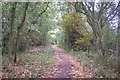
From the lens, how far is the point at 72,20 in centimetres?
1352

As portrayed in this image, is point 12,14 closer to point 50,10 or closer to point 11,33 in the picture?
point 11,33

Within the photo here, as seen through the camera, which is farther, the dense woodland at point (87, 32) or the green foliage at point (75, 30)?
the green foliage at point (75, 30)

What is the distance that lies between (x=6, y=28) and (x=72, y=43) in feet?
25.3

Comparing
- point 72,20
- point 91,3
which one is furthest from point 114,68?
point 72,20

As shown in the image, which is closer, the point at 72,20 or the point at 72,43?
the point at 72,20

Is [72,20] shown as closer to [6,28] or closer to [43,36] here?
[6,28]

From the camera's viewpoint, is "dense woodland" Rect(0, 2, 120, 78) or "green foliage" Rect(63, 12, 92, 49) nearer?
"dense woodland" Rect(0, 2, 120, 78)

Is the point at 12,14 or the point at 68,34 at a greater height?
the point at 12,14

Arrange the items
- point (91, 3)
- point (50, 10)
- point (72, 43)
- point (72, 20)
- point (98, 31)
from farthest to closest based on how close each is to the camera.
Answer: point (72, 43), point (72, 20), point (50, 10), point (91, 3), point (98, 31)

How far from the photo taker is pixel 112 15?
930 cm

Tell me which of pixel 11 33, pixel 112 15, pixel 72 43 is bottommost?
pixel 72 43

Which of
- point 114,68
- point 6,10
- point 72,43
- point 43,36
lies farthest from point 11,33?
point 43,36

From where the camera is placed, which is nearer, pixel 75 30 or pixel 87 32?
pixel 87 32

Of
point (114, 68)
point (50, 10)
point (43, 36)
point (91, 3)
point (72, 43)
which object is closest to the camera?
point (114, 68)
